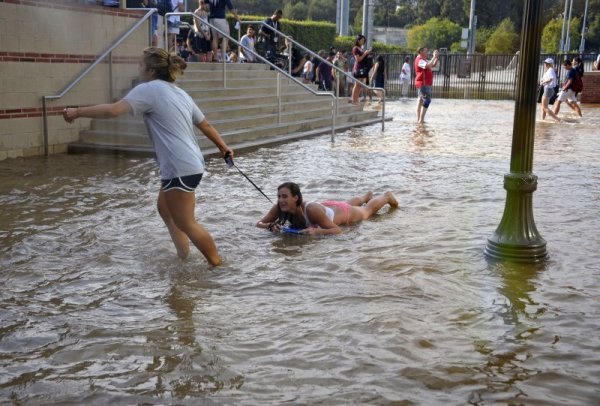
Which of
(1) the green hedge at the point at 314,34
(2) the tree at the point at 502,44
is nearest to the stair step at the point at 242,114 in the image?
(1) the green hedge at the point at 314,34

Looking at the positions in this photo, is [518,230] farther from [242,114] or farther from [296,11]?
[296,11]

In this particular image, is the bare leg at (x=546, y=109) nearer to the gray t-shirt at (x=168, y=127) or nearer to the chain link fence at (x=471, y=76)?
the chain link fence at (x=471, y=76)

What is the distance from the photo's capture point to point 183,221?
5.30 m

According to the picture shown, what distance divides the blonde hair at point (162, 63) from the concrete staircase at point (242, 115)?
6498mm

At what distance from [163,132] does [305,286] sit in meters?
1.55

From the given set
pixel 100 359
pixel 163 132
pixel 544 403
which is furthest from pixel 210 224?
pixel 544 403

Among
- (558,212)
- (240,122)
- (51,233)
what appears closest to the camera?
(51,233)

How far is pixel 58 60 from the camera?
11859mm

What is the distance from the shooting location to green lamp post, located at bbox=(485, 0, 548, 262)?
18.1 ft

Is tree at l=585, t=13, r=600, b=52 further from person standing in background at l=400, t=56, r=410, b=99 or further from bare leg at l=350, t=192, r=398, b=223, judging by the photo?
bare leg at l=350, t=192, r=398, b=223

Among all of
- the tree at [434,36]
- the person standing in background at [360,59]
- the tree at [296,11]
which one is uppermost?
the tree at [296,11]

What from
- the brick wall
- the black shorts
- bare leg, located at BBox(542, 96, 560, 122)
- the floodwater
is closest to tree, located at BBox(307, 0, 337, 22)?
the brick wall

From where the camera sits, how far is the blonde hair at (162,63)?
519cm

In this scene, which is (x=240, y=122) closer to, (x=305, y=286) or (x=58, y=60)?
(x=58, y=60)
